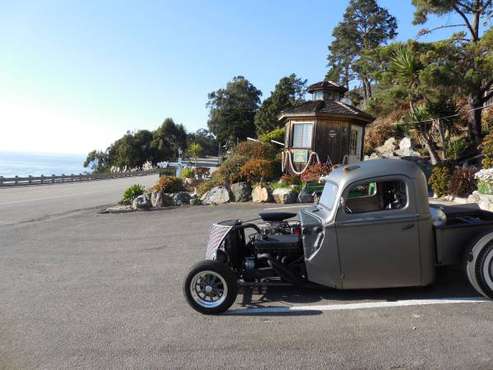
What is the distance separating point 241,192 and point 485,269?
39.8 ft

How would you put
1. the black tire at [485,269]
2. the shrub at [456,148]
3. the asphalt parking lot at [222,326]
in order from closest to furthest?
the asphalt parking lot at [222,326], the black tire at [485,269], the shrub at [456,148]

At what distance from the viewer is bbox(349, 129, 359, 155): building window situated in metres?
21.0

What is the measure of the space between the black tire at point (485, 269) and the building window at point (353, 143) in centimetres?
1628

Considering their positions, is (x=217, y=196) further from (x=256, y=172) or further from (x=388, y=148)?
(x=388, y=148)

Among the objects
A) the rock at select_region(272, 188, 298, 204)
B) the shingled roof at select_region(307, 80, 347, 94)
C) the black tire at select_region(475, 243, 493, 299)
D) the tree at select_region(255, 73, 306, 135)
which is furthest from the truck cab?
the tree at select_region(255, 73, 306, 135)

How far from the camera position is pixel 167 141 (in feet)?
282

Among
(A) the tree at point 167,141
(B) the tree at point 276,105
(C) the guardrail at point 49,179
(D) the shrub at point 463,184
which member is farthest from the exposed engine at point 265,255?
(A) the tree at point 167,141

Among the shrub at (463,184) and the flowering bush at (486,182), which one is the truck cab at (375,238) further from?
the shrub at (463,184)

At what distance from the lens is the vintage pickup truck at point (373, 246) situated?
5.10 metres


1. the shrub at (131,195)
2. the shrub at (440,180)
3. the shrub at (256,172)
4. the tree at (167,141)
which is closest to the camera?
the shrub at (440,180)

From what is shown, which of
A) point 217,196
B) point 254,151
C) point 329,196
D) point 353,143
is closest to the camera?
point 329,196

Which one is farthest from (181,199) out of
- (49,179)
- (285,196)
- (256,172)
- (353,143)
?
(49,179)

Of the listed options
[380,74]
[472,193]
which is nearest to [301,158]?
[380,74]

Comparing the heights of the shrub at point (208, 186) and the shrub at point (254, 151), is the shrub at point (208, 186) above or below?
below
